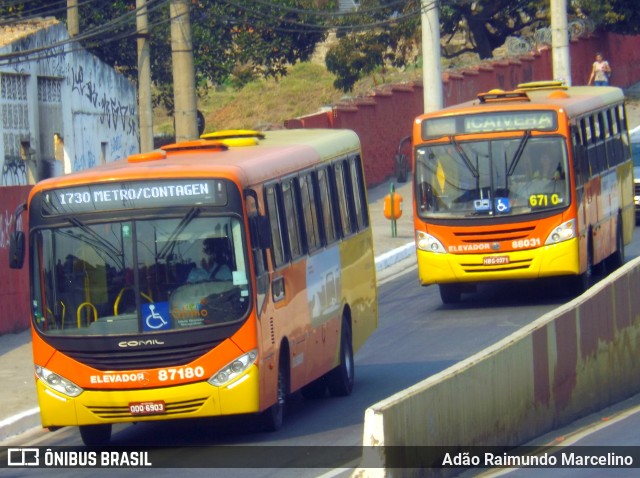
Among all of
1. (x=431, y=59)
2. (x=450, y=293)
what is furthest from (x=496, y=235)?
(x=431, y=59)

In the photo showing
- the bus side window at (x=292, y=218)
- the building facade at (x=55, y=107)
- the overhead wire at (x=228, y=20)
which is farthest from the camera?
the building facade at (x=55, y=107)

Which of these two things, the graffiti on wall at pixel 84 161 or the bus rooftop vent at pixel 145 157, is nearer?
the bus rooftop vent at pixel 145 157

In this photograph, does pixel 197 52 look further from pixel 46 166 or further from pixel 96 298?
pixel 96 298

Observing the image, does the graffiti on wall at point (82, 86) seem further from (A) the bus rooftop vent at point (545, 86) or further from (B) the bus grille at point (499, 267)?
(B) the bus grille at point (499, 267)

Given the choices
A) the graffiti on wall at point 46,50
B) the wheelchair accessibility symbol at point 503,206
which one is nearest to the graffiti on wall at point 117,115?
the graffiti on wall at point 46,50

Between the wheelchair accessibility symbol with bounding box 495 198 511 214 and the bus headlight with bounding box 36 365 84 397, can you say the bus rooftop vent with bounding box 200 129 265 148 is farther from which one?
the wheelchair accessibility symbol with bounding box 495 198 511 214

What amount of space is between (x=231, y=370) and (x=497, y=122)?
8.77 meters

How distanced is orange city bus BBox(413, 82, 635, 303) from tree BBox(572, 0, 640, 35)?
27078mm

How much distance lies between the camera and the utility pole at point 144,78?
77.8 feet

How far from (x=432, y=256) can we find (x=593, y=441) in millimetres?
8027

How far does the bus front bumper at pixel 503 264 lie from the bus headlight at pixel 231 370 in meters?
8.30

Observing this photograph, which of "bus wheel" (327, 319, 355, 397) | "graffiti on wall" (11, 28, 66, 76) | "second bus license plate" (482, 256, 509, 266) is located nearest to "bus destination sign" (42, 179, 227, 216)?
"bus wheel" (327, 319, 355, 397)

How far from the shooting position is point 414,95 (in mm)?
38062

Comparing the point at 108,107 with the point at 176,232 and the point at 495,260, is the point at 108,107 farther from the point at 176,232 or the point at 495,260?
the point at 176,232
